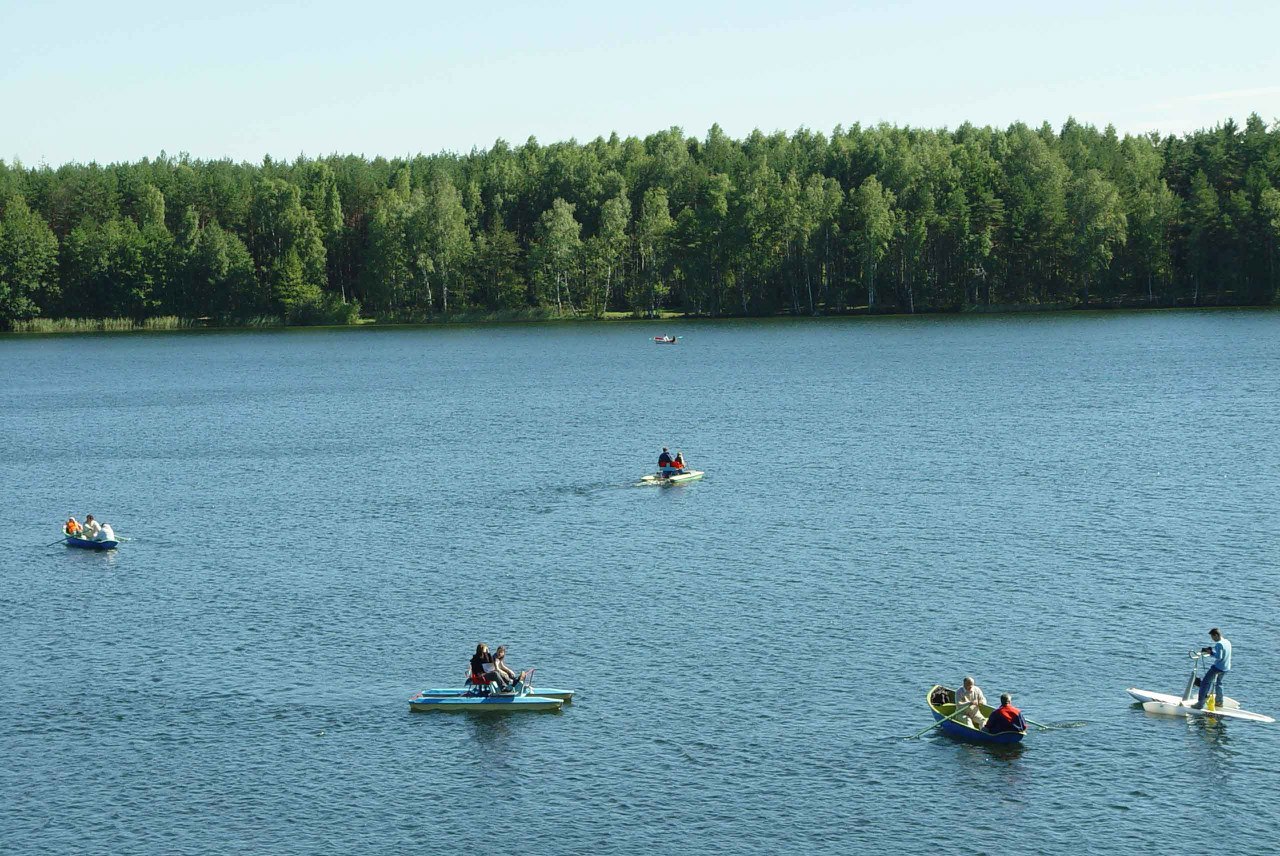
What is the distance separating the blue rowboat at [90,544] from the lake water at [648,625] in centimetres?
126

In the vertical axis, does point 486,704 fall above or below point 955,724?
below

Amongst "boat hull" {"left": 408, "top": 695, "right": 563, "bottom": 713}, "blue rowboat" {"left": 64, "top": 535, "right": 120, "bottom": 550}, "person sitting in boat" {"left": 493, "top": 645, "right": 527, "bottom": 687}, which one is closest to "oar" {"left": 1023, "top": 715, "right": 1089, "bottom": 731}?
"boat hull" {"left": 408, "top": 695, "right": 563, "bottom": 713}

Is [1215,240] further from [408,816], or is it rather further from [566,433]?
[408,816]

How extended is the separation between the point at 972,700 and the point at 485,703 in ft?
50.9

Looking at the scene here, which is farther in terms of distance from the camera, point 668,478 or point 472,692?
point 668,478

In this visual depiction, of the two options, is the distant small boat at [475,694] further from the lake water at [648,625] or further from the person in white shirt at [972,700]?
the person in white shirt at [972,700]

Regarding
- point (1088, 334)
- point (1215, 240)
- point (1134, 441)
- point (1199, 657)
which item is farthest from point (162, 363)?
point (1199, 657)

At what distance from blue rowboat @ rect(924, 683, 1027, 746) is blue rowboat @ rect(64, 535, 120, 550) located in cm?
4408

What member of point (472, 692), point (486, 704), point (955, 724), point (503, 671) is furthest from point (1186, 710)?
point (472, 692)

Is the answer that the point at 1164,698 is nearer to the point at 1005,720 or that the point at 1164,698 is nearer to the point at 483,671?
the point at 1005,720

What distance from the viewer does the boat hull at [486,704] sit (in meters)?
45.3

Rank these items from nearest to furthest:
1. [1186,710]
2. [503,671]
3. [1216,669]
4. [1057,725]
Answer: [1057,725]
[1216,669]
[1186,710]
[503,671]

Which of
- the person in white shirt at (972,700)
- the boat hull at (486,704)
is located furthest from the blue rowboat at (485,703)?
the person in white shirt at (972,700)

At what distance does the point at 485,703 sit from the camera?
149 feet
